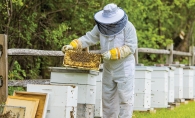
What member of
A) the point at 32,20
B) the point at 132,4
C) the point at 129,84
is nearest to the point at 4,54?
the point at 129,84

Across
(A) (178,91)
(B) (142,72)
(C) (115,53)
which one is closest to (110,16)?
(C) (115,53)

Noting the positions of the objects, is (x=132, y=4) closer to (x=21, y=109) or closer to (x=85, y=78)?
(x=85, y=78)

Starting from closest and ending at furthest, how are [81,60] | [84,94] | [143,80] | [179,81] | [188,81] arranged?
[81,60], [84,94], [143,80], [179,81], [188,81]

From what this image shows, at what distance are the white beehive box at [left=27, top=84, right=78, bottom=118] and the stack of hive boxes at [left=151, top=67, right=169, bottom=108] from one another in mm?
3850

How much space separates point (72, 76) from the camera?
20.6 feet

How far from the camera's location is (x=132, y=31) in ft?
20.1

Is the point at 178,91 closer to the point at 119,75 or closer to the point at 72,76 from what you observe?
the point at 119,75

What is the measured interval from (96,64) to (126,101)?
0.68 meters

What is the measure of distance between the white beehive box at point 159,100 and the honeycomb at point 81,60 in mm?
3637

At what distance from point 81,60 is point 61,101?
2.37 ft

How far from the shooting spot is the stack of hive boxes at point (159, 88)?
9.23 m

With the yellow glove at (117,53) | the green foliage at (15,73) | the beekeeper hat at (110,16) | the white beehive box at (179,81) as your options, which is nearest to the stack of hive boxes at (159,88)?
the white beehive box at (179,81)

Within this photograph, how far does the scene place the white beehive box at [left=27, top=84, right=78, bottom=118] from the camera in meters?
5.55

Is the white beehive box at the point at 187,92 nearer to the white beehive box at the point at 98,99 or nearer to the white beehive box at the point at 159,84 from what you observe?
the white beehive box at the point at 159,84
